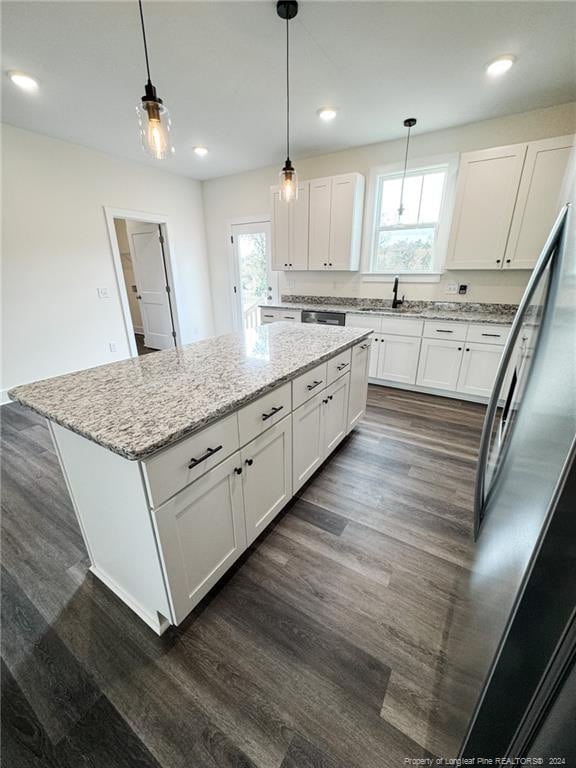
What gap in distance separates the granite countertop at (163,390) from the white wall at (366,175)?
2442mm

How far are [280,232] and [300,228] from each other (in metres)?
0.33

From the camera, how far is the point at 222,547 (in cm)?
129

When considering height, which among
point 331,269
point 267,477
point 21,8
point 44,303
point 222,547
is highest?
point 21,8

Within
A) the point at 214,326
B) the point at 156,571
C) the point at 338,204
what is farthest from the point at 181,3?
the point at 214,326

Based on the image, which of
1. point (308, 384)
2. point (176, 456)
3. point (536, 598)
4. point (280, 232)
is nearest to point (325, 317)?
point (280, 232)

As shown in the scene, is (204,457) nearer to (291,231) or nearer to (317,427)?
(317,427)

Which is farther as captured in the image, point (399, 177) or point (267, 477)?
point (399, 177)

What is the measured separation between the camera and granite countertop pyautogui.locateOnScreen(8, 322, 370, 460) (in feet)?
3.06

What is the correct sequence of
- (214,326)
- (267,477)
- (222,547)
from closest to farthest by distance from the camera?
(222,547) → (267,477) → (214,326)

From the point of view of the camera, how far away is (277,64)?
85.3 inches

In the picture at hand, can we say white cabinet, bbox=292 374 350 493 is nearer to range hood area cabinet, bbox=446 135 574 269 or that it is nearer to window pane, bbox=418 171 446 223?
range hood area cabinet, bbox=446 135 574 269

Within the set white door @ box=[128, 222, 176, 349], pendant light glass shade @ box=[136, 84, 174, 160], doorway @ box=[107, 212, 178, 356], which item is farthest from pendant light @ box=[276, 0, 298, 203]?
white door @ box=[128, 222, 176, 349]

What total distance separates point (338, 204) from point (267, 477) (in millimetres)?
3467

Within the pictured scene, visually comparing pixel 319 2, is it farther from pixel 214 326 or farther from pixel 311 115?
pixel 214 326
